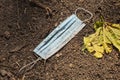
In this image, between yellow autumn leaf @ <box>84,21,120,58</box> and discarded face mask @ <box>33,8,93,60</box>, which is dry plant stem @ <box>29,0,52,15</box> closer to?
discarded face mask @ <box>33,8,93,60</box>

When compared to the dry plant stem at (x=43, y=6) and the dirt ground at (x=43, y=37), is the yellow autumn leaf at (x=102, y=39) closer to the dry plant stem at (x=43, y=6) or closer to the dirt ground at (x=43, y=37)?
the dirt ground at (x=43, y=37)

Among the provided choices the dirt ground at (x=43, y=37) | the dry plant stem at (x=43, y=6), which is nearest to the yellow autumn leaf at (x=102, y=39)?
the dirt ground at (x=43, y=37)

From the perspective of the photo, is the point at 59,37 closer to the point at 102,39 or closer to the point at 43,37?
the point at 43,37

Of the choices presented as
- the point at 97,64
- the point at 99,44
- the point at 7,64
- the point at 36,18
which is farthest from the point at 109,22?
the point at 7,64

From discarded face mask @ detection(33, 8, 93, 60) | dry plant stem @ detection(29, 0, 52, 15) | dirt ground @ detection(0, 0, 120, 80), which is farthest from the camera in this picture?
dry plant stem @ detection(29, 0, 52, 15)

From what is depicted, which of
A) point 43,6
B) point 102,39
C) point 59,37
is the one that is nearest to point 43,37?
point 59,37

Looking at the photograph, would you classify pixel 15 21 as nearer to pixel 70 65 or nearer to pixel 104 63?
pixel 70 65

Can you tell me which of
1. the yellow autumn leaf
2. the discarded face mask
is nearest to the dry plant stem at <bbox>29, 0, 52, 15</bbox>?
the discarded face mask
